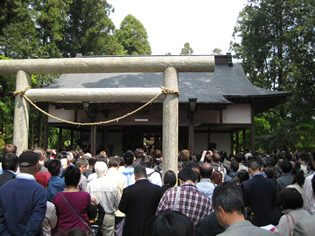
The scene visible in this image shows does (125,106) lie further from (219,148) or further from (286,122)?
(286,122)

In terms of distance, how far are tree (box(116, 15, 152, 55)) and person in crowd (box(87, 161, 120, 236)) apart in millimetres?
32116

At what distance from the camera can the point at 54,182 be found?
4160 mm

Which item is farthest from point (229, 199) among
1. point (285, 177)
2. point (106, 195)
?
point (285, 177)

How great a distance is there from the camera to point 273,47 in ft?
77.6

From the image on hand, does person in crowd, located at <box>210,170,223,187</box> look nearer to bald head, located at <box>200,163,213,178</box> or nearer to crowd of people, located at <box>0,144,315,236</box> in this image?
crowd of people, located at <box>0,144,315,236</box>

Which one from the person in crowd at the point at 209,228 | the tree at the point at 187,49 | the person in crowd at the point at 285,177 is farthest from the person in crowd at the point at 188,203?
the tree at the point at 187,49

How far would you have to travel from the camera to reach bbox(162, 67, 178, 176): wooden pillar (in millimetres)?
5863

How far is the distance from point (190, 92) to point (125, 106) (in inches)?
127

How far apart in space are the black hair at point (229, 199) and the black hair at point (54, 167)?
2578mm

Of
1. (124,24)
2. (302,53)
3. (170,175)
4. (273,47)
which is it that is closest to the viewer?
(170,175)

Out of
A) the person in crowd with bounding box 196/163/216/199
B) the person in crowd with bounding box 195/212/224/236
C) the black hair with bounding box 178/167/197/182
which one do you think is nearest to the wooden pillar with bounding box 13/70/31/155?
the person in crowd with bounding box 196/163/216/199

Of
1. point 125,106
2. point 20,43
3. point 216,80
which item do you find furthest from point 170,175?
point 20,43

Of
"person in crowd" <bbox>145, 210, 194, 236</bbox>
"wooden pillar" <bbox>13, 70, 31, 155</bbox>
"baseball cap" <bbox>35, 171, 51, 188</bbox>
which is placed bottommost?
"baseball cap" <bbox>35, 171, 51, 188</bbox>

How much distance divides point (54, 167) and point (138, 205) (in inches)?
52.4
